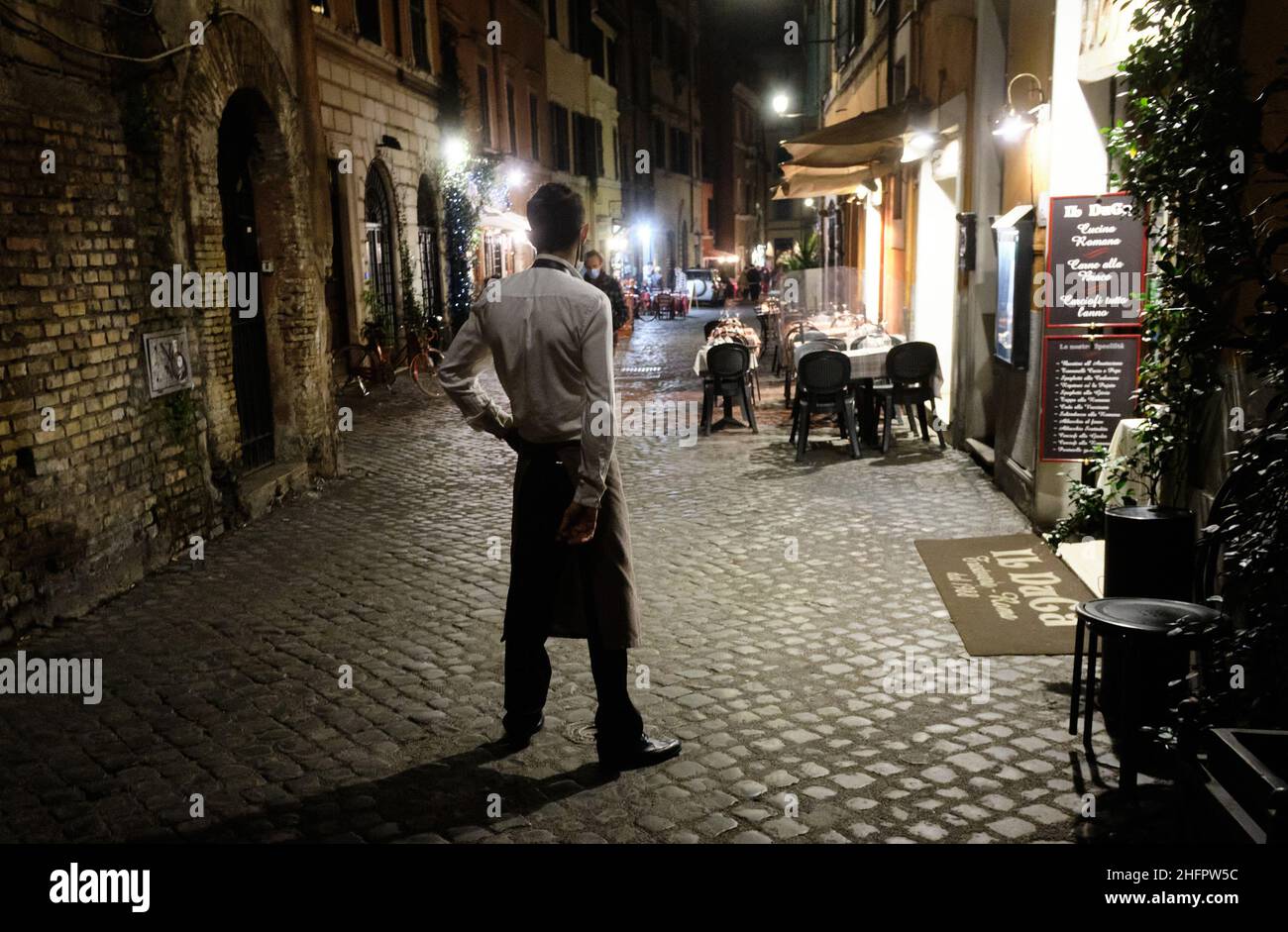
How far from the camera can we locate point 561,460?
3977 mm

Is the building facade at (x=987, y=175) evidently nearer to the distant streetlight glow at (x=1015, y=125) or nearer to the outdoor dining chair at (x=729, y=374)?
the distant streetlight glow at (x=1015, y=125)

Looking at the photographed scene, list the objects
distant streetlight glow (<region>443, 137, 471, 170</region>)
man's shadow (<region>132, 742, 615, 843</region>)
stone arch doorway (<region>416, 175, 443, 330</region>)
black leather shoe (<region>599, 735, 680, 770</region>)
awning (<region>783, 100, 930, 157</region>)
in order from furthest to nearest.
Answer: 1. distant streetlight glow (<region>443, 137, 471, 170</region>)
2. stone arch doorway (<region>416, 175, 443, 330</region>)
3. awning (<region>783, 100, 930, 157</region>)
4. black leather shoe (<region>599, 735, 680, 770</region>)
5. man's shadow (<region>132, 742, 615, 843</region>)

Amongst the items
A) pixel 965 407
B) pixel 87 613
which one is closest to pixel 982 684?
pixel 87 613

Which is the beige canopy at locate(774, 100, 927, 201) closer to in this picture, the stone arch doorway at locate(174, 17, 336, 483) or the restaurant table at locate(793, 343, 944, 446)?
the restaurant table at locate(793, 343, 944, 446)

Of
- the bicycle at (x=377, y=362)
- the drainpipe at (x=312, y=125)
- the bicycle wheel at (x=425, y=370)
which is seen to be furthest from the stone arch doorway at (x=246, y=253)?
the bicycle wheel at (x=425, y=370)

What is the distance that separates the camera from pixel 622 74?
1547 inches

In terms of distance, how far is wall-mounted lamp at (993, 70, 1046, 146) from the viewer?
782 centimetres

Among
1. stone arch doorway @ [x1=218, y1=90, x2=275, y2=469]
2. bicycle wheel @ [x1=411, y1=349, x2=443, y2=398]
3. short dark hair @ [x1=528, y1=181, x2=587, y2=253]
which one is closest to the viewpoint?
short dark hair @ [x1=528, y1=181, x2=587, y2=253]

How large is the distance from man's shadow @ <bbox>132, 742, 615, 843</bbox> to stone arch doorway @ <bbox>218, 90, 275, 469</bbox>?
541 centimetres

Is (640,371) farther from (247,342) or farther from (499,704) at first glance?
(499,704)

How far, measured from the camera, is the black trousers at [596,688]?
4082mm

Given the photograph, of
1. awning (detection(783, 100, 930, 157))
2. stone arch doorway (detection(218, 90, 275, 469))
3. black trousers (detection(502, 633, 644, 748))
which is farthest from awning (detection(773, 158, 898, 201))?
black trousers (detection(502, 633, 644, 748))

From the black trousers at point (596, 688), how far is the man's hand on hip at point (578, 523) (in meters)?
0.43

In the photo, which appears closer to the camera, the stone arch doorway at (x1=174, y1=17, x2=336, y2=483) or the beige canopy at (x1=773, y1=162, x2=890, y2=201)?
the stone arch doorway at (x1=174, y1=17, x2=336, y2=483)
